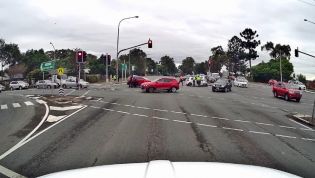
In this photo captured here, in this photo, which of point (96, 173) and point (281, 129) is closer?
point (96, 173)

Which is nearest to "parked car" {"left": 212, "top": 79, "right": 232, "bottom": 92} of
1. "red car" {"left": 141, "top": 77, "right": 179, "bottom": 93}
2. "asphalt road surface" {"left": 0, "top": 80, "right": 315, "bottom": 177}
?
"red car" {"left": 141, "top": 77, "right": 179, "bottom": 93}

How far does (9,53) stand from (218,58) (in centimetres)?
7847

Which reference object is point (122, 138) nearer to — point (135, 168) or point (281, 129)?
point (281, 129)

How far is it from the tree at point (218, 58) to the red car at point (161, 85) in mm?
116180

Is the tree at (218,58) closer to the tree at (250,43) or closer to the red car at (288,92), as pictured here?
the tree at (250,43)

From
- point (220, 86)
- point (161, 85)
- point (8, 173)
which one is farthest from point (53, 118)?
point (220, 86)

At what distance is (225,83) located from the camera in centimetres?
5403

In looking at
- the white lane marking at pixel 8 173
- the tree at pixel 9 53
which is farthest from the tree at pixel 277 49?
the white lane marking at pixel 8 173

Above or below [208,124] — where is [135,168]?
above

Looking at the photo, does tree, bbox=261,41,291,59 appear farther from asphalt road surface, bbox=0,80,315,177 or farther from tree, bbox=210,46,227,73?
asphalt road surface, bbox=0,80,315,177

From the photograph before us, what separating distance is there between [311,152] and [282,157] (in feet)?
6.30

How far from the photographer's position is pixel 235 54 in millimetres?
147875

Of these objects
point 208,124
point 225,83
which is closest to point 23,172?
point 208,124

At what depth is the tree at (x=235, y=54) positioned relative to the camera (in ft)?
467
